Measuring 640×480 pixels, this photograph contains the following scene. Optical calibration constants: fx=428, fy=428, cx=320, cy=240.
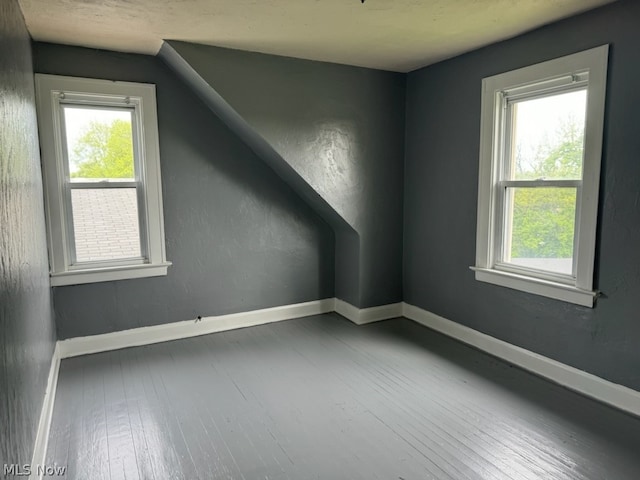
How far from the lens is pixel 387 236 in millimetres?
4141

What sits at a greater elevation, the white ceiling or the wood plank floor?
the white ceiling

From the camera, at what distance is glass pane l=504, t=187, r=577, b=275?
280 cm

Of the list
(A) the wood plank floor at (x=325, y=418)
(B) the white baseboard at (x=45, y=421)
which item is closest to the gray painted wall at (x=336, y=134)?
(A) the wood plank floor at (x=325, y=418)

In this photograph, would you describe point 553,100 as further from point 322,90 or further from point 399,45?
point 322,90

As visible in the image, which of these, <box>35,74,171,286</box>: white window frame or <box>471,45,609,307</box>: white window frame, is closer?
<box>471,45,609,307</box>: white window frame

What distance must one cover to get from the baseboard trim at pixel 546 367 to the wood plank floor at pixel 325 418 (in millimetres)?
75

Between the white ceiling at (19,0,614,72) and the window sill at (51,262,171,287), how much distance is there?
5.46ft

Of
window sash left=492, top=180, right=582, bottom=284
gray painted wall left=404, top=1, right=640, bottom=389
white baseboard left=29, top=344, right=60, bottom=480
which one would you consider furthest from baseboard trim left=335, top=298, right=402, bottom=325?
white baseboard left=29, top=344, right=60, bottom=480

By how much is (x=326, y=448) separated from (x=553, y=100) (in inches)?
102

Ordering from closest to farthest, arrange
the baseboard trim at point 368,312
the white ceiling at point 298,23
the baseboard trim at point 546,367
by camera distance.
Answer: the white ceiling at point 298,23
the baseboard trim at point 546,367
the baseboard trim at point 368,312

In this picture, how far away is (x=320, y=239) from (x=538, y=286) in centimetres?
205

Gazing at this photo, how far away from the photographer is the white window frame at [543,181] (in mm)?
2545

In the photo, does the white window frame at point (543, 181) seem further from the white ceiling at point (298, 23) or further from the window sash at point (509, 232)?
the white ceiling at point (298, 23)

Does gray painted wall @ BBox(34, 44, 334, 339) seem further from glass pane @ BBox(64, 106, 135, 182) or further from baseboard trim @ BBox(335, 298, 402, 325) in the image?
baseboard trim @ BBox(335, 298, 402, 325)
